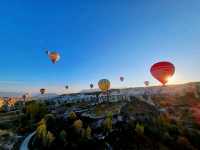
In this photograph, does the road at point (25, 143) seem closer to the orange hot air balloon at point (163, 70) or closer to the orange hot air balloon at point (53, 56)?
the orange hot air balloon at point (53, 56)

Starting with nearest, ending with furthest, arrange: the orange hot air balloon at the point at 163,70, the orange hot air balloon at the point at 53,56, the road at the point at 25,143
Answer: the road at the point at 25,143 → the orange hot air balloon at the point at 163,70 → the orange hot air balloon at the point at 53,56

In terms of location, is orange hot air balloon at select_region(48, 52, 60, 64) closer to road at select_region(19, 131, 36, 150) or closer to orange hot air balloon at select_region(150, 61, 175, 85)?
road at select_region(19, 131, 36, 150)

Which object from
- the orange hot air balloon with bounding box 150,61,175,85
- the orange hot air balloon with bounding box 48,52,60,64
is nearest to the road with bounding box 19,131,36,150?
the orange hot air balloon with bounding box 48,52,60,64

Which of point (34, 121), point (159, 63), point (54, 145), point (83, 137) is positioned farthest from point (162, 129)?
point (34, 121)

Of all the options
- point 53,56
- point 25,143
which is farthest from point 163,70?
point 25,143

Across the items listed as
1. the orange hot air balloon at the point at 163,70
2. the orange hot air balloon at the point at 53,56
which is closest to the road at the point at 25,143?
the orange hot air balloon at the point at 53,56

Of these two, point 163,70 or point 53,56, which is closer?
point 163,70

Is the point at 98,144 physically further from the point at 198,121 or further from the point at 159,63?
the point at 198,121

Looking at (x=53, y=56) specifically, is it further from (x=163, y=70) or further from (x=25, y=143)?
→ (x=163, y=70)
